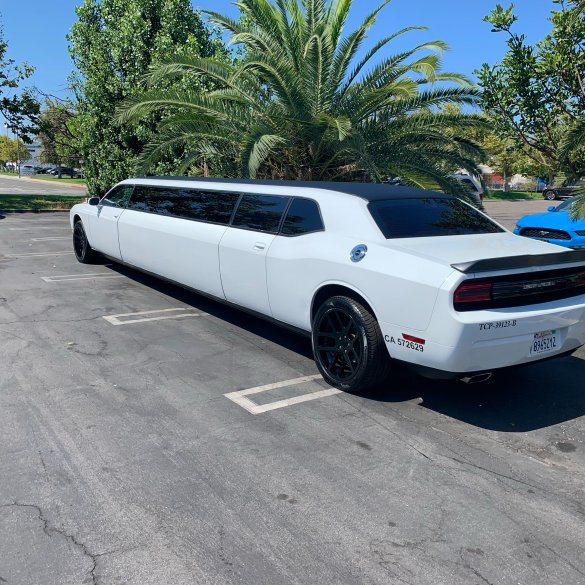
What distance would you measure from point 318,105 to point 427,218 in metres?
5.71

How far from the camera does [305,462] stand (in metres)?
3.78

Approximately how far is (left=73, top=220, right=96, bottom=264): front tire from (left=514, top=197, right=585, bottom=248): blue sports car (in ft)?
25.4

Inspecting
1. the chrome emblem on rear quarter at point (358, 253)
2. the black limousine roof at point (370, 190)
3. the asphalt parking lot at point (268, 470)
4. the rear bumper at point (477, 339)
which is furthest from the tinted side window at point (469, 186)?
the rear bumper at point (477, 339)

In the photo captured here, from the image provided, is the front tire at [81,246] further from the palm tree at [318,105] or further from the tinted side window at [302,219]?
the tinted side window at [302,219]

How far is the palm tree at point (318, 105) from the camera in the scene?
1047 cm

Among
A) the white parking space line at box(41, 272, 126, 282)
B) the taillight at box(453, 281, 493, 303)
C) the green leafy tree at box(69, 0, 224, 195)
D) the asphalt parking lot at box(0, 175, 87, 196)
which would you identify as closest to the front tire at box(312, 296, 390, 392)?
the taillight at box(453, 281, 493, 303)

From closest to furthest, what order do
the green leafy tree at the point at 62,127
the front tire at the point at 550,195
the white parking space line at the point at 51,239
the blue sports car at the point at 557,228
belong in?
the blue sports car at the point at 557,228
the white parking space line at the point at 51,239
the green leafy tree at the point at 62,127
the front tire at the point at 550,195

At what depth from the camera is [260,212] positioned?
239 inches

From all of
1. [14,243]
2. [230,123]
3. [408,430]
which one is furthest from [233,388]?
[14,243]

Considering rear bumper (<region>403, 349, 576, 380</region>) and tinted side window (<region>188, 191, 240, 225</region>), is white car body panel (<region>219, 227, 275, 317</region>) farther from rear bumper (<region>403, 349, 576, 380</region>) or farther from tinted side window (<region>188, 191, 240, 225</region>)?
rear bumper (<region>403, 349, 576, 380</region>)

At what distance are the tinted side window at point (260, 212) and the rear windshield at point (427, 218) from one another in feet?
3.39

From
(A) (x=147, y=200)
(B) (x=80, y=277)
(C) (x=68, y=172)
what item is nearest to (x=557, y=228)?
(A) (x=147, y=200)

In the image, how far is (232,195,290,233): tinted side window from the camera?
585 centimetres

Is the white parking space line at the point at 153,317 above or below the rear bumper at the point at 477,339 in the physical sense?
below
